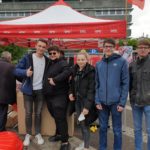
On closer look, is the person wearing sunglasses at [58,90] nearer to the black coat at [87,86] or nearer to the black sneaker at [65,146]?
the black sneaker at [65,146]

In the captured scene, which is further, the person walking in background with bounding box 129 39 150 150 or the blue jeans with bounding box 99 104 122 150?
the blue jeans with bounding box 99 104 122 150

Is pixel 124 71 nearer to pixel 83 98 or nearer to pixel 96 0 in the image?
pixel 83 98

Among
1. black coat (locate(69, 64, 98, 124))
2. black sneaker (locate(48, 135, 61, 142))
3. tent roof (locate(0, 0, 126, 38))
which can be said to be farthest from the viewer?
tent roof (locate(0, 0, 126, 38))

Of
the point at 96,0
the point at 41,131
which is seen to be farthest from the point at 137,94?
the point at 96,0

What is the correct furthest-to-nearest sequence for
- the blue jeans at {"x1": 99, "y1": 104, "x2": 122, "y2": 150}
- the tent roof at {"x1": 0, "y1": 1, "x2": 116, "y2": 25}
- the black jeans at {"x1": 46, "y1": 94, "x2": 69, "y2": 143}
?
1. the tent roof at {"x1": 0, "y1": 1, "x2": 116, "y2": 25}
2. the black jeans at {"x1": 46, "y1": 94, "x2": 69, "y2": 143}
3. the blue jeans at {"x1": 99, "y1": 104, "x2": 122, "y2": 150}

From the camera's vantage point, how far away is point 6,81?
18.6ft

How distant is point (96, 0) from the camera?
76375 mm

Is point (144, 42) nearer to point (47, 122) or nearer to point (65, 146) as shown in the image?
point (65, 146)

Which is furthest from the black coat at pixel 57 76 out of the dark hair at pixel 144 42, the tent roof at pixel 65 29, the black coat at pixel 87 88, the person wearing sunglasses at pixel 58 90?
the tent roof at pixel 65 29

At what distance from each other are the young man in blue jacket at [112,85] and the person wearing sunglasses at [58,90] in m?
0.66

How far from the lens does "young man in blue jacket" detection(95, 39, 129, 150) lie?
473 cm

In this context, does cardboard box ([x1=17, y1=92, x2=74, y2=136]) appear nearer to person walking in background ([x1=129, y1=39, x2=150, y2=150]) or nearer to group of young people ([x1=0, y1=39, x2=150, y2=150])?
group of young people ([x1=0, y1=39, x2=150, y2=150])

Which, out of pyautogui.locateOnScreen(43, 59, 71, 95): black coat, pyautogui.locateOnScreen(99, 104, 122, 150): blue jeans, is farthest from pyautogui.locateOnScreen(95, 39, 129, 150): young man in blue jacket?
pyautogui.locateOnScreen(43, 59, 71, 95): black coat

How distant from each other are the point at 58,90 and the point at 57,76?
27cm
